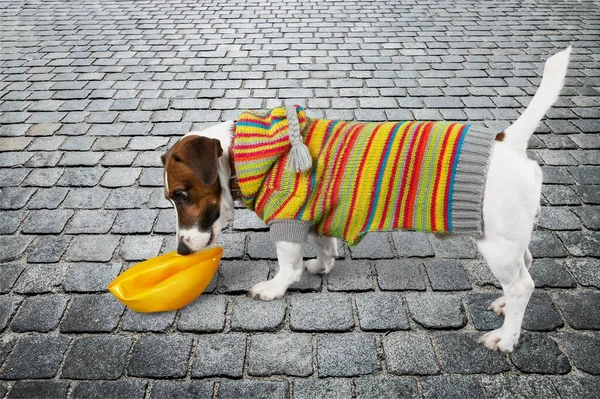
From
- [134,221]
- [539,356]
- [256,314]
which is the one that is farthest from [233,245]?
[539,356]

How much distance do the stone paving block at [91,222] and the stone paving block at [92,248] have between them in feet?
0.29

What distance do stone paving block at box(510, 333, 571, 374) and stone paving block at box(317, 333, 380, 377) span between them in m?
0.87

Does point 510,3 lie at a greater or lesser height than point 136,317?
lesser

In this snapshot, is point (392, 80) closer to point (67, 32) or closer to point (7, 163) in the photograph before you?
point (7, 163)

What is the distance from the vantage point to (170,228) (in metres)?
3.88

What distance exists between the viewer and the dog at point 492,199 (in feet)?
8.04

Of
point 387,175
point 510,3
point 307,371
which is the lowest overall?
point 510,3

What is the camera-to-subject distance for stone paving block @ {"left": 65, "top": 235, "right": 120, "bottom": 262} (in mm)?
3584

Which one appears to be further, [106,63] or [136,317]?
[106,63]

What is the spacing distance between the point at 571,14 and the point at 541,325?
8238mm

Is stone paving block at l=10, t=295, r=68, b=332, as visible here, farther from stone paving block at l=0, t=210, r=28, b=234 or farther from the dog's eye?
the dog's eye

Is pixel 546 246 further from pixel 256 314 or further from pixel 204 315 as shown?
pixel 204 315

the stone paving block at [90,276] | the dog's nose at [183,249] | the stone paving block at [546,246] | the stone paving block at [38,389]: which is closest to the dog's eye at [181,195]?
the dog's nose at [183,249]

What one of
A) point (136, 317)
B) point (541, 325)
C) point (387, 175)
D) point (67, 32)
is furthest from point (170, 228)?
point (67, 32)
